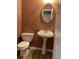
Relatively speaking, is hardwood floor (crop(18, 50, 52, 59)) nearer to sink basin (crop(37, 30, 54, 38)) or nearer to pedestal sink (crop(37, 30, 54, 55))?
pedestal sink (crop(37, 30, 54, 55))

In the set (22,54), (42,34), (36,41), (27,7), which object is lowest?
(22,54)

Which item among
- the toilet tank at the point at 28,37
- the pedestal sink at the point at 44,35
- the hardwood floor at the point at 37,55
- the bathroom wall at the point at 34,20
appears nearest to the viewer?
the hardwood floor at the point at 37,55

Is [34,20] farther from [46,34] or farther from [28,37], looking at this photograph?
[46,34]

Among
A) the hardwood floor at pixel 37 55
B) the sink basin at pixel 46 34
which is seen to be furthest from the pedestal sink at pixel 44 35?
the hardwood floor at pixel 37 55

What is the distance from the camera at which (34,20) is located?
14.9ft

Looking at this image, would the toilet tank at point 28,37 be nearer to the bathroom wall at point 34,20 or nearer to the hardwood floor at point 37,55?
the bathroom wall at point 34,20

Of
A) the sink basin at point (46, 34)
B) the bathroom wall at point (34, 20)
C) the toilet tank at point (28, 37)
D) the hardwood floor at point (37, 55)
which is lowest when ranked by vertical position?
the hardwood floor at point (37, 55)

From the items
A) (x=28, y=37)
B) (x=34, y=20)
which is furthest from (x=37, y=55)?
(x=34, y=20)

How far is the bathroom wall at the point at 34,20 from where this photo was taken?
4445 mm

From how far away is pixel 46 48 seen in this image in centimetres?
453
